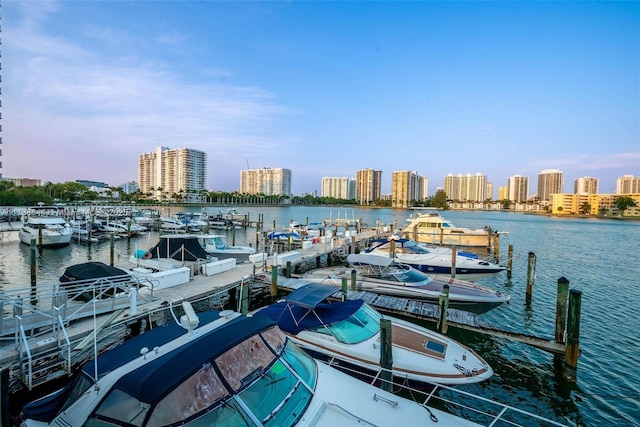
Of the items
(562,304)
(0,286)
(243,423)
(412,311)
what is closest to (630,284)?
(562,304)

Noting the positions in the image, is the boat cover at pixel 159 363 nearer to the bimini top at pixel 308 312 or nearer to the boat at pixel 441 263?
the bimini top at pixel 308 312

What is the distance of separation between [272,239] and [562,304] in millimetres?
27191

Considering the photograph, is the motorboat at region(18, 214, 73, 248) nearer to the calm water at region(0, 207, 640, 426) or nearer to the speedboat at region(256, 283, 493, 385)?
the calm water at region(0, 207, 640, 426)

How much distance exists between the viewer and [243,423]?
3.75 m

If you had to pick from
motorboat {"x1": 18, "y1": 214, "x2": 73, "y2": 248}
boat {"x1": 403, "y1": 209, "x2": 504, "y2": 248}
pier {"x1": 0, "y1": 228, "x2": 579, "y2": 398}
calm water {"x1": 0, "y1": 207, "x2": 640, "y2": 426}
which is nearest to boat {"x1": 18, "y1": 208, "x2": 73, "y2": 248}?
motorboat {"x1": 18, "y1": 214, "x2": 73, "y2": 248}

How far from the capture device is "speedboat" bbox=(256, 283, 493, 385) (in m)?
7.70

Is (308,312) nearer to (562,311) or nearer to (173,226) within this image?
(562,311)

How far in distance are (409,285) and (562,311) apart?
5.42 meters

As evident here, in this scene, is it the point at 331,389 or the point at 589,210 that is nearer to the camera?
the point at 331,389

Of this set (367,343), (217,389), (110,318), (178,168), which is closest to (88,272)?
(110,318)

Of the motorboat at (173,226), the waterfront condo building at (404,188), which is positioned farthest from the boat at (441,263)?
the waterfront condo building at (404,188)

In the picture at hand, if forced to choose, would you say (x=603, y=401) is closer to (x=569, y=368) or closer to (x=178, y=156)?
(x=569, y=368)

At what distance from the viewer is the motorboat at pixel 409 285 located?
13.6 metres

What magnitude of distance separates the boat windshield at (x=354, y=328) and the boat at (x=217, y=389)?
9.60 feet
